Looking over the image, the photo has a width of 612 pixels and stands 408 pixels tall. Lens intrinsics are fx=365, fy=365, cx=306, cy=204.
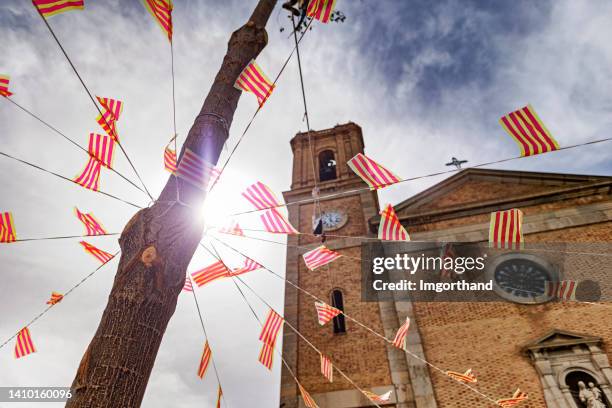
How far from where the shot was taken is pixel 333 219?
14.6m

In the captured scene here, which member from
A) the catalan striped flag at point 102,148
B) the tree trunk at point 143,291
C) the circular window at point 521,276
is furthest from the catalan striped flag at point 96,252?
the circular window at point 521,276

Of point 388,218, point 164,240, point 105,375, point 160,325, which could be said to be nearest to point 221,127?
point 164,240

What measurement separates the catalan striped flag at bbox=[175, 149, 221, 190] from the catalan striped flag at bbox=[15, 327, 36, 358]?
5.60 metres

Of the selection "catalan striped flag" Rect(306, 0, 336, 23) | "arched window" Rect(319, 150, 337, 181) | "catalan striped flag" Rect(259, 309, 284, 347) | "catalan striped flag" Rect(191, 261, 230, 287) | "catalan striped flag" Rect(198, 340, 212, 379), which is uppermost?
"arched window" Rect(319, 150, 337, 181)

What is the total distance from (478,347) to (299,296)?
556 cm

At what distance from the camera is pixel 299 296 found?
12.4m

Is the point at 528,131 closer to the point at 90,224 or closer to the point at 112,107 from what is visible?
the point at 112,107

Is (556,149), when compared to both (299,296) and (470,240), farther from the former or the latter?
(299,296)

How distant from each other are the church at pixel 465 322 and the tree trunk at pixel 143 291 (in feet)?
11.3

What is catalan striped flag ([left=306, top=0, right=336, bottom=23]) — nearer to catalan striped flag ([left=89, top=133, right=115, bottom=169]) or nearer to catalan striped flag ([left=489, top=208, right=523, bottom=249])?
catalan striped flag ([left=89, top=133, right=115, bottom=169])

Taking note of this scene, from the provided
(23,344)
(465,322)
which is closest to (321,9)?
(23,344)

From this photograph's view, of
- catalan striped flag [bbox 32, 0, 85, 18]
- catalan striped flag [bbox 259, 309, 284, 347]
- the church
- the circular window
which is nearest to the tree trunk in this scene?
catalan striped flag [bbox 32, 0, 85, 18]

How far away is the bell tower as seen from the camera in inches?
384

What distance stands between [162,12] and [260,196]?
2.90 metres
